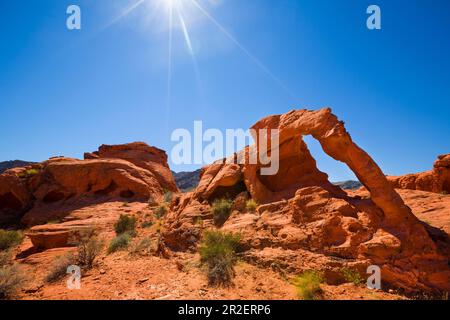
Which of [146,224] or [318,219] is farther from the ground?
[318,219]

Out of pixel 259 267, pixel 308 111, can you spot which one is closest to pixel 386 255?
pixel 259 267

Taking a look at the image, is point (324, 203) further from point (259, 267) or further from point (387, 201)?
point (259, 267)

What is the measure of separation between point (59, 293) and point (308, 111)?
8.87 meters

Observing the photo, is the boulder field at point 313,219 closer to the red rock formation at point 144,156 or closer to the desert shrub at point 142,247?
the desert shrub at point 142,247

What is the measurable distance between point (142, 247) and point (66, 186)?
43.6 feet

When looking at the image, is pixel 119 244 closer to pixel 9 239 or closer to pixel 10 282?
pixel 10 282

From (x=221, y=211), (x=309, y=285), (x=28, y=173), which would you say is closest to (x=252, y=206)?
(x=221, y=211)

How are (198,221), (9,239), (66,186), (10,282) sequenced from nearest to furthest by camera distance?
(10,282) < (198,221) < (9,239) < (66,186)

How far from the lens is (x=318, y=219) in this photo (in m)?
6.89

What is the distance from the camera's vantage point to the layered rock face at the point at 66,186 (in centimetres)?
1819

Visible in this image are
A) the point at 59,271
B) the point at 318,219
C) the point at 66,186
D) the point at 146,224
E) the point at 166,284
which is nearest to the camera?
the point at 166,284

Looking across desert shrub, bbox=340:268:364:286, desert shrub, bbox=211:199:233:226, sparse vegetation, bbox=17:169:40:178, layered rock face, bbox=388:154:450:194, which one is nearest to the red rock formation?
sparse vegetation, bbox=17:169:40:178

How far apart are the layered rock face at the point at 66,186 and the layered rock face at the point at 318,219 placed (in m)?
11.1

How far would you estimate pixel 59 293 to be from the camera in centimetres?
583
